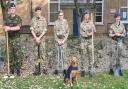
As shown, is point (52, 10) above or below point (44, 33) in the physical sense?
above

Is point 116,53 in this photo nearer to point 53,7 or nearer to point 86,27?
point 86,27

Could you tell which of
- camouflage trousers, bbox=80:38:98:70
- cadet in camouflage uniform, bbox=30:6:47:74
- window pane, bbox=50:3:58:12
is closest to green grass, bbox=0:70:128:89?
camouflage trousers, bbox=80:38:98:70

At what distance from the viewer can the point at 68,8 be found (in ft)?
108

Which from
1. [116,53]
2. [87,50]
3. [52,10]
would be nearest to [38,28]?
[87,50]

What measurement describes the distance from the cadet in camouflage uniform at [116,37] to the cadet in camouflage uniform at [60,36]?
1459 millimetres

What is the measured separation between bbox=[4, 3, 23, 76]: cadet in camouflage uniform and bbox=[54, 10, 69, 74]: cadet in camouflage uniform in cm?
121

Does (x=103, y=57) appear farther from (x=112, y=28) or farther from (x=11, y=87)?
(x=11, y=87)

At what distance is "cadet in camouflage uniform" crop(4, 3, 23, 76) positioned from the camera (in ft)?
58.0

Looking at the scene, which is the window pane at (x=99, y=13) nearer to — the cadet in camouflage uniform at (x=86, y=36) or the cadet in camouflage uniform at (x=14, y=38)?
the cadet in camouflage uniform at (x=86, y=36)

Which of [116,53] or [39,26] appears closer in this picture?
[39,26]

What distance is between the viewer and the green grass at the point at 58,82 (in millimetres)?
15678

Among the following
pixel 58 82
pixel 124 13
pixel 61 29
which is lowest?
pixel 58 82

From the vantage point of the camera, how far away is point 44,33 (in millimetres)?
17984

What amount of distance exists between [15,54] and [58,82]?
7.98 ft
